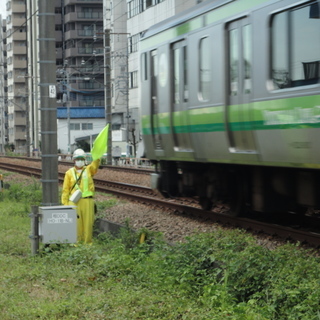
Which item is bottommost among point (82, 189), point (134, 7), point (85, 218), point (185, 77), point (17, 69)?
point (85, 218)

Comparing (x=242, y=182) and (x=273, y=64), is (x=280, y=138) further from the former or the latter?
(x=242, y=182)

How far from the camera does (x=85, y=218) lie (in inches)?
429

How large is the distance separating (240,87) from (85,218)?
9.54 ft

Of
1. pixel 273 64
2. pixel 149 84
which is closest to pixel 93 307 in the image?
pixel 273 64

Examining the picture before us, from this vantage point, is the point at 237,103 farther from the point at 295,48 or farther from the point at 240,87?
the point at 295,48

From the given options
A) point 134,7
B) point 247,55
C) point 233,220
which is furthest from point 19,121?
point 247,55

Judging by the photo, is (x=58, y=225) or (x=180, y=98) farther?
(x=180, y=98)

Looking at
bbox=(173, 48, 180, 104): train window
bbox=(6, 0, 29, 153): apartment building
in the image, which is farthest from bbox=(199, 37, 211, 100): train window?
bbox=(6, 0, 29, 153): apartment building

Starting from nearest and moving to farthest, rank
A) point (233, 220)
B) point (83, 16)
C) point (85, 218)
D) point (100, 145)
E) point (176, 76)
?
point (100, 145), point (85, 218), point (233, 220), point (176, 76), point (83, 16)

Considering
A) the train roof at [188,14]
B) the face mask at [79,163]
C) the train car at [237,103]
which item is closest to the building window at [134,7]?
the train roof at [188,14]

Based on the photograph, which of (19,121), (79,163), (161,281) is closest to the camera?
(161,281)

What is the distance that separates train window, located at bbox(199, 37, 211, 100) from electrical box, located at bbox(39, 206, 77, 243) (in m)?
2.98

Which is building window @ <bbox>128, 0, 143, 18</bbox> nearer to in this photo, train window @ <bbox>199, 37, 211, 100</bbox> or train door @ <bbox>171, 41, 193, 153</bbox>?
train door @ <bbox>171, 41, 193, 153</bbox>

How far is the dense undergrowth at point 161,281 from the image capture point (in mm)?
6305
